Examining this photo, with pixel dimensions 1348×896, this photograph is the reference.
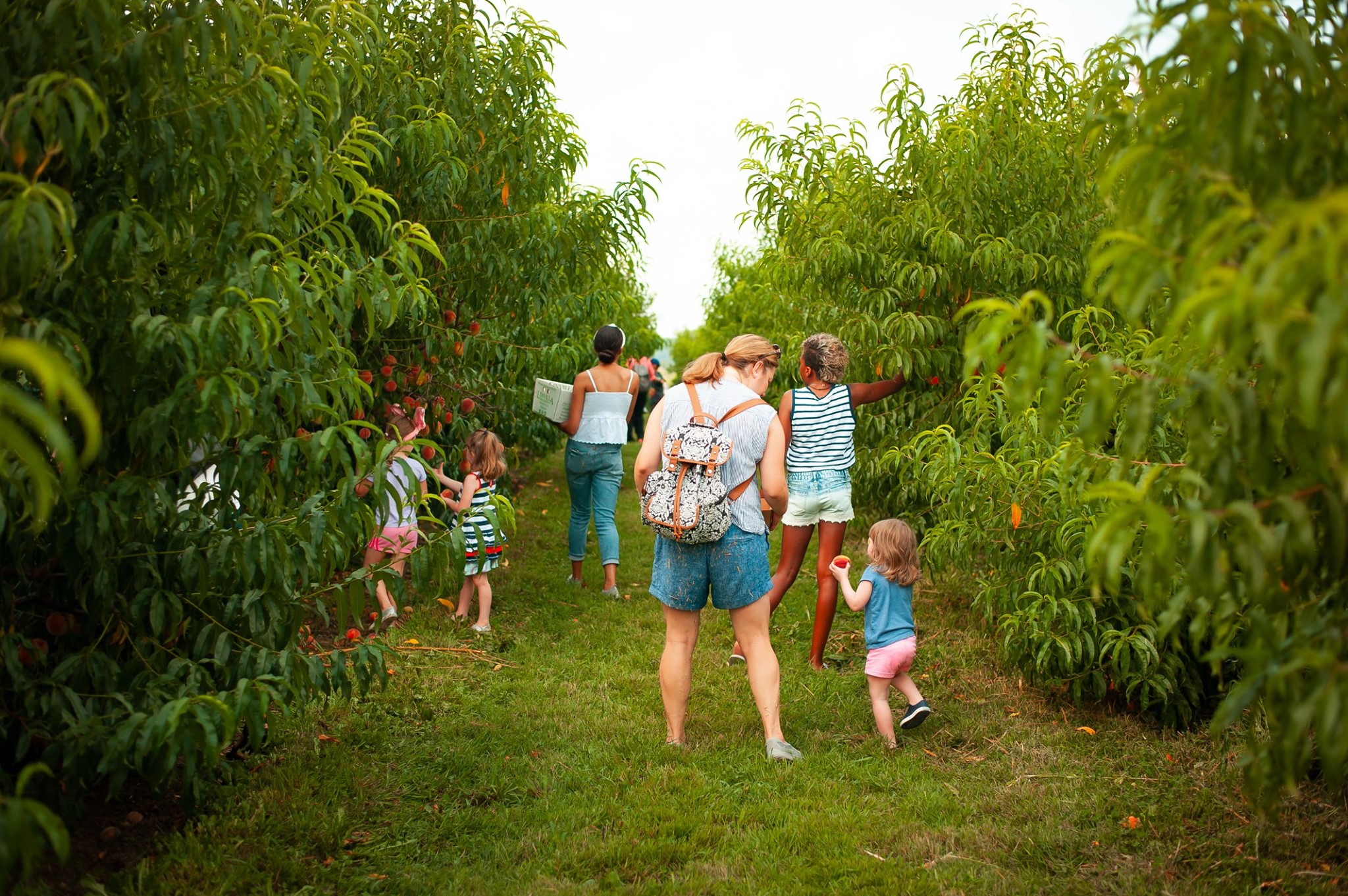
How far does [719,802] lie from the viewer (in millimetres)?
4172

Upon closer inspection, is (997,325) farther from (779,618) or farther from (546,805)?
(779,618)

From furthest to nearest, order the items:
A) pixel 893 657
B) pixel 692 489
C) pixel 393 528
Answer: pixel 393 528 → pixel 893 657 → pixel 692 489

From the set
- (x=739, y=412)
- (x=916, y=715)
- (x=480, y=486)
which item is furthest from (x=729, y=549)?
(x=480, y=486)

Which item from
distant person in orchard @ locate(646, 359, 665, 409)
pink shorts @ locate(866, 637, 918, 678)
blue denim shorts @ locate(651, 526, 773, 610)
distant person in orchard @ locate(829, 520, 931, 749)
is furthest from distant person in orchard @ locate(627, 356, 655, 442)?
blue denim shorts @ locate(651, 526, 773, 610)

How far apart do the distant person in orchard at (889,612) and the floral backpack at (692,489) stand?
0.92m

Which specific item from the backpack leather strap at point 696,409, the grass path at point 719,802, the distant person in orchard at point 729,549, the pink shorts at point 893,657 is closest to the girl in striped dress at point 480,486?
the grass path at point 719,802

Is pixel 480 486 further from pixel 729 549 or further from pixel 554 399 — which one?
pixel 729 549

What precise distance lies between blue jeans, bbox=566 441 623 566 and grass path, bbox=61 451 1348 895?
2054 mm

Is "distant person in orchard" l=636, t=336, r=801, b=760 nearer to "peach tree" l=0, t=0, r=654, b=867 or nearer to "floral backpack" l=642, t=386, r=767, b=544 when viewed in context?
"floral backpack" l=642, t=386, r=767, b=544

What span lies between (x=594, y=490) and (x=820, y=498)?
250cm

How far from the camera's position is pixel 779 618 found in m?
7.27

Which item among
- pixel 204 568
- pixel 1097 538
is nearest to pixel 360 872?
pixel 204 568

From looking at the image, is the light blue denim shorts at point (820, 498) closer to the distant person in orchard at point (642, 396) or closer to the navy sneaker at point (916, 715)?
the navy sneaker at point (916, 715)

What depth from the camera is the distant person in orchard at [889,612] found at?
4.93 metres
